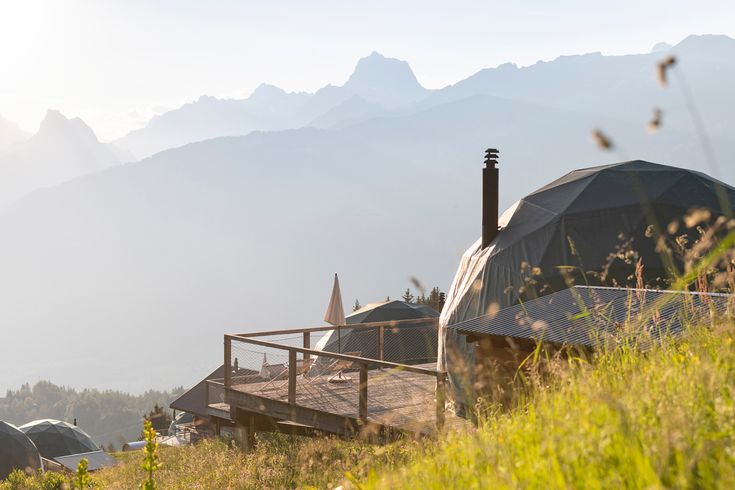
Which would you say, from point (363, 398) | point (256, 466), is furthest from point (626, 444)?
point (363, 398)

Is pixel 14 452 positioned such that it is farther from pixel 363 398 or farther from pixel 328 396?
pixel 363 398

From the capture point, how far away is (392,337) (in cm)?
2278

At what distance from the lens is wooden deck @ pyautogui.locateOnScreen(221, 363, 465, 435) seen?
35.4 feet

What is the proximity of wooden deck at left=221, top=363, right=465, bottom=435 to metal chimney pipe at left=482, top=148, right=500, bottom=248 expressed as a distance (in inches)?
144

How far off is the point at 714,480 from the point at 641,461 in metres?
0.20

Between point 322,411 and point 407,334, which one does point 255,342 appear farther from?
point 407,334

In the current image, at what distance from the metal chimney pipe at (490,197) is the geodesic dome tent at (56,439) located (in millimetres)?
29453

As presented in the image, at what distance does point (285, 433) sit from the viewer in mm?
14055

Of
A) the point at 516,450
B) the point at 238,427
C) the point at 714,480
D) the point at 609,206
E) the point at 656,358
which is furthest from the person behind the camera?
the point at 609,206

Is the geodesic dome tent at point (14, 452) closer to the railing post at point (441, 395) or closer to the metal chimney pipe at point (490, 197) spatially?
the metal chimney pipe at point (490, 197)

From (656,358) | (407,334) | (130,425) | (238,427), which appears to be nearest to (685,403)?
(656,358)

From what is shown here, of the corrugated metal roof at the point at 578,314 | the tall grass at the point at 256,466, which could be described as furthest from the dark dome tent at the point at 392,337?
the corrugated metal roof at the point at 578,314

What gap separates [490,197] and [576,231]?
2004 mm

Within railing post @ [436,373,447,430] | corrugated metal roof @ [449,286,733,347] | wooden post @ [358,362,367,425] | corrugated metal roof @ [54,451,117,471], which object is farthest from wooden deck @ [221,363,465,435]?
corrugated metal roof @ [54,451,117,471]
